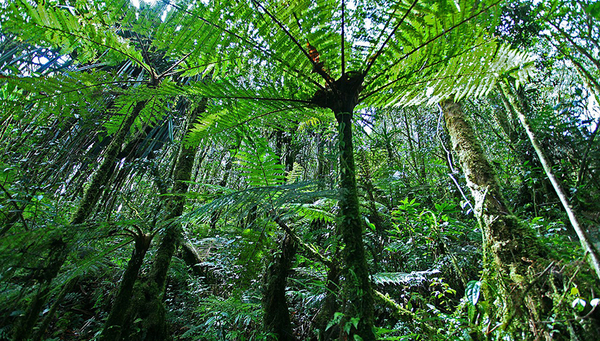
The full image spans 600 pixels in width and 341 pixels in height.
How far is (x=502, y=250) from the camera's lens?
4.12ft

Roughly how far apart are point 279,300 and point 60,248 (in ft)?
2.88

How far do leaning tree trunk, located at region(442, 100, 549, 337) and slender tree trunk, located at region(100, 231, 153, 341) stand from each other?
1.42 metres

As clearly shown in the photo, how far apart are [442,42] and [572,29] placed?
320 cm

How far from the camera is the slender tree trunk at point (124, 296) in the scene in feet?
3.54

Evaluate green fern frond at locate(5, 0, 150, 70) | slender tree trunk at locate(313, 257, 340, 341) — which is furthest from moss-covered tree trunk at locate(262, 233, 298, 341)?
green fern frond at locate(5, 0, 150, 70)

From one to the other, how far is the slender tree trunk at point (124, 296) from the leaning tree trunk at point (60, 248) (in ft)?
0.77

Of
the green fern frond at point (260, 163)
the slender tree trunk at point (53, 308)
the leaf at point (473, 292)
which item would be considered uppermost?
the green fern frond at point (260, 163)

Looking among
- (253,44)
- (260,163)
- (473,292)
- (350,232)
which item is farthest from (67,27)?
(473,292)

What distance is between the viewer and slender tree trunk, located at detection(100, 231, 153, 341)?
1078 mm

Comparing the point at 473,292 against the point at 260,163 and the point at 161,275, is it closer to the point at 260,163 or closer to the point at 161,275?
the point at 260,163

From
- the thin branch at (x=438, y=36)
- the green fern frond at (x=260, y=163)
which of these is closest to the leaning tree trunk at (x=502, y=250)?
the thin branch at (x=438, y=36)

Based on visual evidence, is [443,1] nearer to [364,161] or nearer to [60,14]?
[364,161]

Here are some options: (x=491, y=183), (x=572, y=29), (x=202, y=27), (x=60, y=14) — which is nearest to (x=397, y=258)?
(x=491, y=183)

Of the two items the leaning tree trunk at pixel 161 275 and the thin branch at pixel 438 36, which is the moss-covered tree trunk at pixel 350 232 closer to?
the thin branch at pixel 438 36
